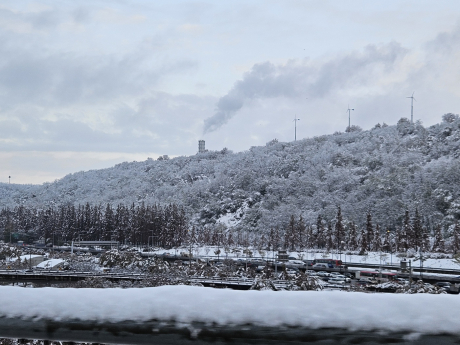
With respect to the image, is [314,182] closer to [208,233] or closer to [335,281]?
[208,233]

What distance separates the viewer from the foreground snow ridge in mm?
1422

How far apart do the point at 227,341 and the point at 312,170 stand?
104 meters

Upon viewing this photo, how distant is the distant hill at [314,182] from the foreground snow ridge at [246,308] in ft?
213

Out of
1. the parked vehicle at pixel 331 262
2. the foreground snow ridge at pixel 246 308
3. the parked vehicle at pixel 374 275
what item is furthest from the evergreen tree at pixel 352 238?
the foreground snow ridge at pixel 246 308

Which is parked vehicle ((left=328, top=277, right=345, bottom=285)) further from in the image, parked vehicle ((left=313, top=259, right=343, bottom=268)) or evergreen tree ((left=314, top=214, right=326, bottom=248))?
evergreen tree ((left=314, top=214, right=326, bottom=248))

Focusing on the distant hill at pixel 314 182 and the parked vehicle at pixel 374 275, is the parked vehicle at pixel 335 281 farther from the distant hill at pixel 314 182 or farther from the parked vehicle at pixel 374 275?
the distant hill at pixel 314 182

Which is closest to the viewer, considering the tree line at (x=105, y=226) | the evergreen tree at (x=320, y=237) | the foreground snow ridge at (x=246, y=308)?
the foreground snow ridge at (x=246, y=308)

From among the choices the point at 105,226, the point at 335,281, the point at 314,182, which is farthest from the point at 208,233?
the point at 335,281

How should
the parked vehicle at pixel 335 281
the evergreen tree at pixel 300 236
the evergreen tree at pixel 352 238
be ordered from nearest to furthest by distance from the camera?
the parked vehicle at pixel 335 281, the evergreen tree at pixel 352 238, the evergreen tree at pixel 300 236

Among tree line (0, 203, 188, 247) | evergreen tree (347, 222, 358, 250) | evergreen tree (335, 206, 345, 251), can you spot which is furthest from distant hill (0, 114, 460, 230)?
tree line (0, 203, 188, 247)

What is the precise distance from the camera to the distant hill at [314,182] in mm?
72688

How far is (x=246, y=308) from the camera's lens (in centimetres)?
151

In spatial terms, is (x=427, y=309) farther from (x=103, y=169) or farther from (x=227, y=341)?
(x=103, y=169)

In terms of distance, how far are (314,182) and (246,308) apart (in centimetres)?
9478
